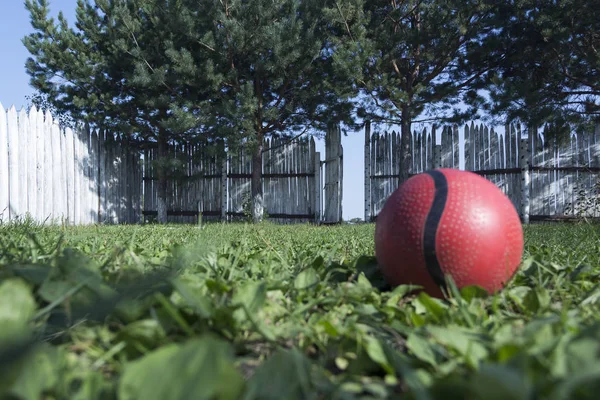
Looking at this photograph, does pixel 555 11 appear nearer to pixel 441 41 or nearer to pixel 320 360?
pixel 441 41

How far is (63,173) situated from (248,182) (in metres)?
5.05

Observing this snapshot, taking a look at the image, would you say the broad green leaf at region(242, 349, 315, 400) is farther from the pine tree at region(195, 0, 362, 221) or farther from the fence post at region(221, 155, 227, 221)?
the fence post at region(221, 155, 227, 221)

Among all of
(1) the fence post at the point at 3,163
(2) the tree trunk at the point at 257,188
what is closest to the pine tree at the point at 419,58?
(2) the tree trunk at the point at 257,188

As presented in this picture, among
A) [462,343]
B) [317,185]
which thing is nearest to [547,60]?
[317,185]

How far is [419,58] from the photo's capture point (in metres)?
12.1

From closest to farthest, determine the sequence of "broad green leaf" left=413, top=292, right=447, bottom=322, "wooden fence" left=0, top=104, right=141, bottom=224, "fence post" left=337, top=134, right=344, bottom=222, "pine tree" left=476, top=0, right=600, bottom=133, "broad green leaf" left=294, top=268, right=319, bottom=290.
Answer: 1. "broad green leaf" left=413, top=292, right=447, bottom=322
2. "broad green leaf" left=294, top=268, right=319, bottom=290
3. "wooden fence" left=0, top=104, right=141, bottom=224
4. "pine tree" left=476, top=0, right=600, bottom=133
5. "fence post" left=337, top=134, right=344, bottom=222

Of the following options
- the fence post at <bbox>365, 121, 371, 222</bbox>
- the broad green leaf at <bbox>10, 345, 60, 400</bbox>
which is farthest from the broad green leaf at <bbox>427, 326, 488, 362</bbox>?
the fence post at <bbox>365, 121, 371, 222</bbox>

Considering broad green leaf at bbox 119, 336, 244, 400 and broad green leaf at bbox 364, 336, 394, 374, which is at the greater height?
broad green leaf at bbox 119, 336, 244, 400

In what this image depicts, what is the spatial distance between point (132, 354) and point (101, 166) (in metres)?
12.7

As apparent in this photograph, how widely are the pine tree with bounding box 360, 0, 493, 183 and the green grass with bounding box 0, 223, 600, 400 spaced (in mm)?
9860

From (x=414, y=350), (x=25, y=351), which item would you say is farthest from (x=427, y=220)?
(x=25, y=351)

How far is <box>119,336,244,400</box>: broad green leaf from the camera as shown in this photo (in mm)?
839

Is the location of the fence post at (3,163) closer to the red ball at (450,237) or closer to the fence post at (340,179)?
the fence post at (340,179)

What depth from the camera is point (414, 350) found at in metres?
1.22
